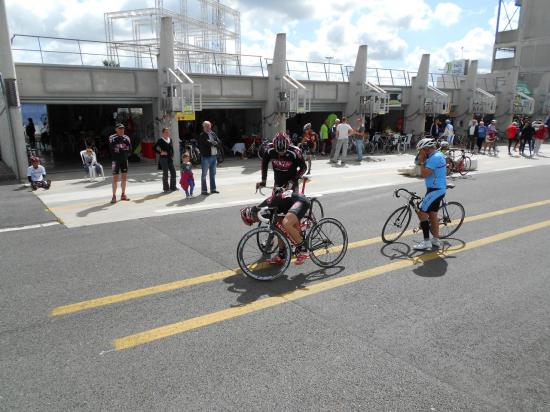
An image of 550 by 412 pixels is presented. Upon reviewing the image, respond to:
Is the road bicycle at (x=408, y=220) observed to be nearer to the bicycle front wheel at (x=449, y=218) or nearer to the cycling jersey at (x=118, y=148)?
the bicycle front wheel at (x=449, y=218)

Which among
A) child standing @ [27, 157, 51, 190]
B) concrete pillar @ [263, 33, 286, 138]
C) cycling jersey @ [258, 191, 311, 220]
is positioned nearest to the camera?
cycling jersey @ [258, 191, 311, 220]

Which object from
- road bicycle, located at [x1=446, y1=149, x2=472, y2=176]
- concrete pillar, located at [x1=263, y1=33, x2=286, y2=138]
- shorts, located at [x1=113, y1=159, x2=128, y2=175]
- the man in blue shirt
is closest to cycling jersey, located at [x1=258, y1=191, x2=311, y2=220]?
the man in blue shirt

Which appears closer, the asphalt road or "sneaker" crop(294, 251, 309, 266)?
the asphalt road

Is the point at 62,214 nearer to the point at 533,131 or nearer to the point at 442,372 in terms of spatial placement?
the point at 442,372

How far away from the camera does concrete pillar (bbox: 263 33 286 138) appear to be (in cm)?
1839

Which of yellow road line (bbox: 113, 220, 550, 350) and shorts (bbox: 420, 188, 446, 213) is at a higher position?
shorts (bbox: 420, 188, 446, 213)

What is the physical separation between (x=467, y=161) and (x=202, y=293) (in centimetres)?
1375

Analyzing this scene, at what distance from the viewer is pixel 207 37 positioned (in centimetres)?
2645

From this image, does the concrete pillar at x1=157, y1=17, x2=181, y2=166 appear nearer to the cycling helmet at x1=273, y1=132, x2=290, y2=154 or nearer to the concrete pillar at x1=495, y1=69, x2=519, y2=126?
the cycling helmet at x1=273, y1=132, x2=290, y2=154

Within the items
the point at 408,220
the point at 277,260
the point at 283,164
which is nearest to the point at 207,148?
the point at 283,164

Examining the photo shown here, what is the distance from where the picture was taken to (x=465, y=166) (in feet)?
51.1

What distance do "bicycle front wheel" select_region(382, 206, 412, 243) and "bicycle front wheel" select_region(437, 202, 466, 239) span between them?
0.60 m

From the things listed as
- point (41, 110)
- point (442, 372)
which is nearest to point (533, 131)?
point (442, 372)

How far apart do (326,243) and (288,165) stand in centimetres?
127
